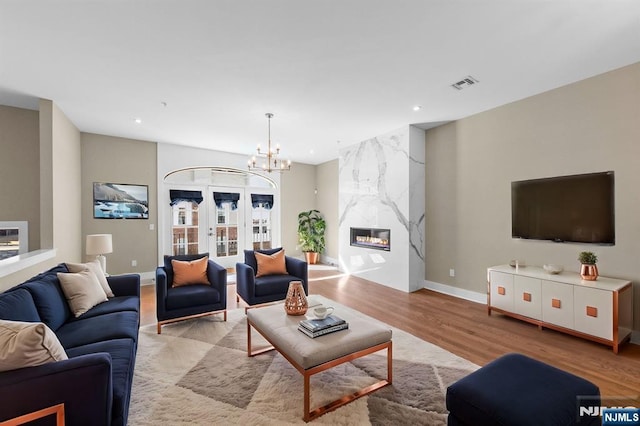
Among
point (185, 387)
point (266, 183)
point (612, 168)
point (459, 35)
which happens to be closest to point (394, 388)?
point (185, 387)

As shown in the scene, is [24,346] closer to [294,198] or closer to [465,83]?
[465,83]

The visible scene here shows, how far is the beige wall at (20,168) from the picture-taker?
4.10m

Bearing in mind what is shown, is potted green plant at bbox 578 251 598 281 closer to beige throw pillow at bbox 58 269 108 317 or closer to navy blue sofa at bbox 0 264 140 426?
navy blue sofa at bbox 0 264 140 426

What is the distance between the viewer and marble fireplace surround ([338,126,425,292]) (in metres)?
4.97

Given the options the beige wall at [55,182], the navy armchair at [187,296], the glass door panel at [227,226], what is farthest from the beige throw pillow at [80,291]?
the glass door panel at [227,226]

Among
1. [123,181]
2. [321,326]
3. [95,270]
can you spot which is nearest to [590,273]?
[321,326]

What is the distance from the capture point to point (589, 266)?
3.04 meters

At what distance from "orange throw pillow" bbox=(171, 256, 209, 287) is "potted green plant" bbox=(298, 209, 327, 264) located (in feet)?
13.2

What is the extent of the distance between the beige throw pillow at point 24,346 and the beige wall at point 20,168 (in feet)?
13.2

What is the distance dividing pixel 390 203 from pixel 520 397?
4.05 meters

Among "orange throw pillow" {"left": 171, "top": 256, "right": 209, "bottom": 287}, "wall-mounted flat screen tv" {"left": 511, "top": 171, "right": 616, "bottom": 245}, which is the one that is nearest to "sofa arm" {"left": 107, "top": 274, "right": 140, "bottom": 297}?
"orange throw pillow" {"left": 171, "top": 256, "right": 209, "bottom": 287}

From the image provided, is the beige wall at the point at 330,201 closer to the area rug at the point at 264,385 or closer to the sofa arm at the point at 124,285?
the area rug at the point at 264,385

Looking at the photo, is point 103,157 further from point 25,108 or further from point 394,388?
point 394,388

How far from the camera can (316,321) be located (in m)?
2.26
